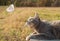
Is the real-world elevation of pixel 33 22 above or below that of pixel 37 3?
above

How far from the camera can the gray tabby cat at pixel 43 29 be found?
18.8 feet

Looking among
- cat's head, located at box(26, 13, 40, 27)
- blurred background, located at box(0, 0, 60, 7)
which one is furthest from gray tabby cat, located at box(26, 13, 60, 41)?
blurred background, located at box(0, 0, 60, 7)

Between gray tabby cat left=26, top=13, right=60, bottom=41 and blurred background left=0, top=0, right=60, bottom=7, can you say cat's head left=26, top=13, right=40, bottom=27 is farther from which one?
blurred background left=0, top=0, right=60, bottom=7

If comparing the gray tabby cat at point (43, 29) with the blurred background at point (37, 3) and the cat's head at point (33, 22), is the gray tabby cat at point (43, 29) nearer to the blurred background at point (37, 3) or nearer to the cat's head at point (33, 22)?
the cat's head at point (33, 22)

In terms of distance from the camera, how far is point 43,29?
577cm

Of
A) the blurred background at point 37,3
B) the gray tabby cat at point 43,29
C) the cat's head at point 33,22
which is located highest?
the cat's head at point 33,22

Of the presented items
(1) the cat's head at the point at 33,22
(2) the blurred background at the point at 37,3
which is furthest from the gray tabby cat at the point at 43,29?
(2) the blurred background at the point at 37,3

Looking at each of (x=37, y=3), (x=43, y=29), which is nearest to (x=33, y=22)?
(x=43, y=29)

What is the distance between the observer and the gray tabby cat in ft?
18.8

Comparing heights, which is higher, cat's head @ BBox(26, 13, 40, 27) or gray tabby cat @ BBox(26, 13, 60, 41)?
cat's head @ BBox(26, 13, 40, 27)

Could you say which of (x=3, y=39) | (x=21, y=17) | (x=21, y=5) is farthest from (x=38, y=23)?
(x=21, y=5)

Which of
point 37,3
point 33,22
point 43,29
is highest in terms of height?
point 33,22

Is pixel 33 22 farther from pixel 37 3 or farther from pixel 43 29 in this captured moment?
pixel 37 3

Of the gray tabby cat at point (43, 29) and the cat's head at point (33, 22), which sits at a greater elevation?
the cat's head at point (33, 22)
